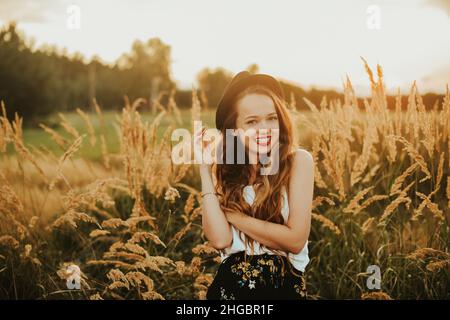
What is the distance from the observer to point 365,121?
101 inches

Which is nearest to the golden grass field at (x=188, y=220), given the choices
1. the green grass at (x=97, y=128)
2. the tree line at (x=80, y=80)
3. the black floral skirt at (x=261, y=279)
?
the green grass at (x=97, y=128)

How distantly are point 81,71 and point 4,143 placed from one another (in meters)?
1.09

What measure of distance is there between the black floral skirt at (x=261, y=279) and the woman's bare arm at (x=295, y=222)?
7 cm

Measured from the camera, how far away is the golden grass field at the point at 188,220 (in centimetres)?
223

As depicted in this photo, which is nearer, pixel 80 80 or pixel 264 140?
pixel 264 140

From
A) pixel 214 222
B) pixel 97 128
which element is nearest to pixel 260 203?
pixel 214 222

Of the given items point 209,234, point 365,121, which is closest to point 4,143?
point 209,234

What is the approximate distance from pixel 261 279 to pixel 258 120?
61 centimetres

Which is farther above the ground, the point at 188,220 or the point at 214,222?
the point at 214,222

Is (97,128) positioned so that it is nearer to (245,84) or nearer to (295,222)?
(245,84)

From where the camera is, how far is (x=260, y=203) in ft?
6.32

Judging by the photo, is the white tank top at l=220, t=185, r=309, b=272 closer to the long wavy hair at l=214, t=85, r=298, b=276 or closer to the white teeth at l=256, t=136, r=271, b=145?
the long wavy hair at l=214, t=85, r=298, b=276

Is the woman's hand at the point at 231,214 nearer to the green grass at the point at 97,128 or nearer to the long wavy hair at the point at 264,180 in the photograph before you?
the long wavy hair at the point at 264,180

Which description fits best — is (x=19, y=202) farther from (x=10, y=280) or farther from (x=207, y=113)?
A: (x=207, y=113)
